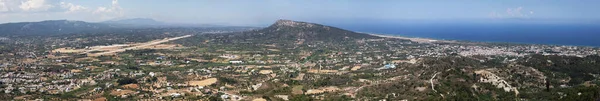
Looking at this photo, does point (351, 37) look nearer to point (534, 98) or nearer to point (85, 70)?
point (85, 70)

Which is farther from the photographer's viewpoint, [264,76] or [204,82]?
[264,76]

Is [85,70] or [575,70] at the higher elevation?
[575,70]

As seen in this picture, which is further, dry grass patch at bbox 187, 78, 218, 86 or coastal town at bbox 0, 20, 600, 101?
dry grass patch at bbox 187, 78, 218, 86

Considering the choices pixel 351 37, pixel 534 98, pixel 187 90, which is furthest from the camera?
pixel 351 37

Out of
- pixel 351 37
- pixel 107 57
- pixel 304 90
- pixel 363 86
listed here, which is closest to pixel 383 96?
pixel 363 86

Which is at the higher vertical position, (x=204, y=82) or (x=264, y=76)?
(x=264, y=76)

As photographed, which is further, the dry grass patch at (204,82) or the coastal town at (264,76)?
the dry grass patch at (204,82)

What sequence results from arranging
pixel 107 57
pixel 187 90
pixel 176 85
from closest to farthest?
pixel 187 90
pixel 176 85
pixel 107 57

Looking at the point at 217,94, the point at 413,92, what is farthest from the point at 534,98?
the point at 217,94

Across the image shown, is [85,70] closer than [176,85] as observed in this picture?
No

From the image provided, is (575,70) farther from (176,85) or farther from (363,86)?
(176,85)
